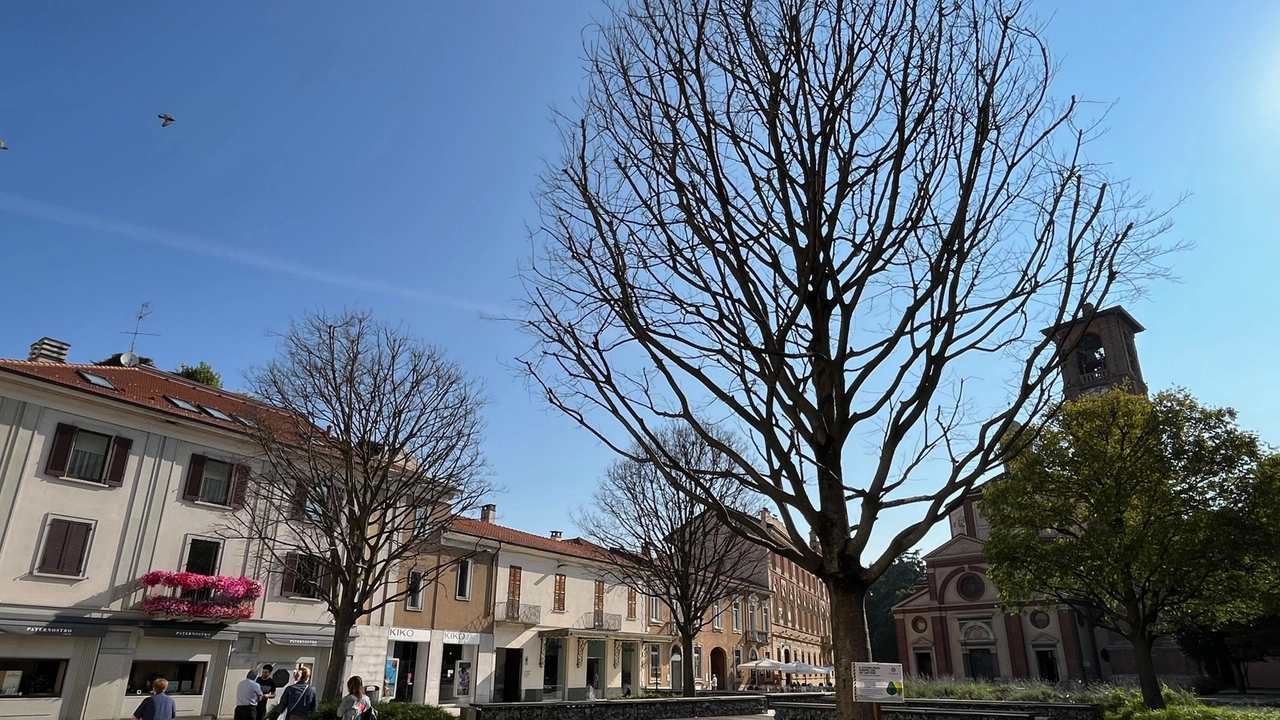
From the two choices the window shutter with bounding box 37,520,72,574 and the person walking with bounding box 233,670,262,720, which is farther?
the window shutter with bounding box 37,520,72,574

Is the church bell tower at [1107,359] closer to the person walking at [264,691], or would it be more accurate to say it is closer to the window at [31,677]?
the person walking at [264,691]

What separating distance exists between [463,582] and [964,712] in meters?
19.2

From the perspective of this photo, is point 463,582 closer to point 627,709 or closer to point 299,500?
point 627,709

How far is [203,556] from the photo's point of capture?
21.4 metres

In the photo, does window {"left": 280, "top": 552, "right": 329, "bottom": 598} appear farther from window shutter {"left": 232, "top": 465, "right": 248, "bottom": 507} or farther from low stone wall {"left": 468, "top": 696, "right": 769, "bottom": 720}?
low stone wall {"left": 468, "top": 696, "right": 769, "bottom": 720}

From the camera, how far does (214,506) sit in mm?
21844

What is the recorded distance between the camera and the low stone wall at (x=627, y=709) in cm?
1658

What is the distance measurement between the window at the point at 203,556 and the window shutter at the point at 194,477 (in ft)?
4.28

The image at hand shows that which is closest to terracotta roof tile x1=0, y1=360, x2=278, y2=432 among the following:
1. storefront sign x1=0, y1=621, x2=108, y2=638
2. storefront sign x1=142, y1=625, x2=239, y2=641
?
storefront sign x1=142, y1=625, x2=239, y2=641

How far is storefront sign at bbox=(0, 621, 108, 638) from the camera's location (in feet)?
56.4

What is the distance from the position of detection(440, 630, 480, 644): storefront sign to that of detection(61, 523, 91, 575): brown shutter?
1205 centimetres

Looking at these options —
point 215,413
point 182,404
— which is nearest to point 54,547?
point 182,404

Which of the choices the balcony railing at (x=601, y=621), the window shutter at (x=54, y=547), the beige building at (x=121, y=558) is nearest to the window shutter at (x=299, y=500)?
the beige building at (x=121, y=558)

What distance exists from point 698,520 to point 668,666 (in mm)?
16464
